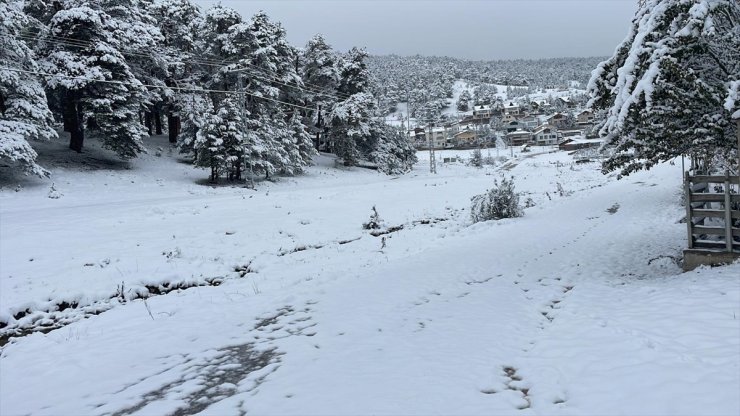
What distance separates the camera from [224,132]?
29125 mm

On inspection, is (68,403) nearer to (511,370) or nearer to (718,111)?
(511,370)

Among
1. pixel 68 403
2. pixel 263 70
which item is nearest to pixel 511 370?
pixel 68 403

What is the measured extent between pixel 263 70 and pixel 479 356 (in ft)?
131

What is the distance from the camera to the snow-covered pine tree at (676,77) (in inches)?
290

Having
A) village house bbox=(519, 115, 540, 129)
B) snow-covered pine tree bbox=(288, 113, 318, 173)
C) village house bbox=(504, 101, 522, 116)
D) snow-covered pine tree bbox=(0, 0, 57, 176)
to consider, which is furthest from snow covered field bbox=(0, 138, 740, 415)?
village house bbox=(504, 101, 522, 116)

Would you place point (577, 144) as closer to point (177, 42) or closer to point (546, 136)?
point (546, 136)

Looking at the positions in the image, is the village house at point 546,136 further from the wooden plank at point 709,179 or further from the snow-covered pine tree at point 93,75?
the wooden plank at point 709,179

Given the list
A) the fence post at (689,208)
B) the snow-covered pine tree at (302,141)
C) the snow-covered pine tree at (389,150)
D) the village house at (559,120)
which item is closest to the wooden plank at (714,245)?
the fence post at (689,208)

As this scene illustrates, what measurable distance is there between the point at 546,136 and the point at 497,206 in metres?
104

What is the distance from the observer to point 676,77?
7461 millimetres

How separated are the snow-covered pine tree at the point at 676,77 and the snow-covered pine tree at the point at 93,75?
26848 mm

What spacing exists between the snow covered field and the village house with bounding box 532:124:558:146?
102 meters

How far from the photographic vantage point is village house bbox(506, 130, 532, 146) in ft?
383

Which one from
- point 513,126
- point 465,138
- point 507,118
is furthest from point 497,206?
point 507,118
